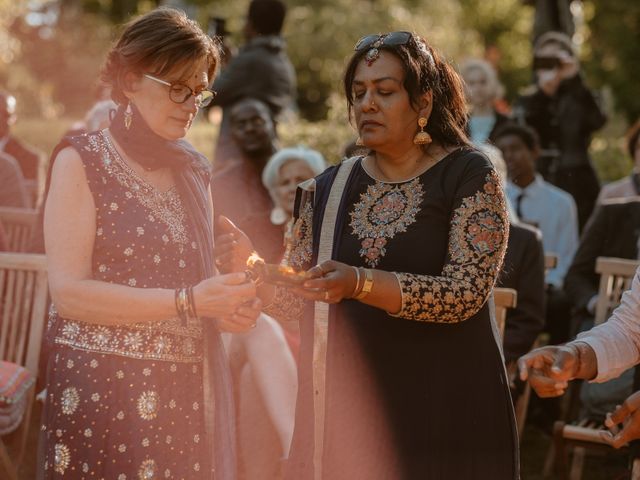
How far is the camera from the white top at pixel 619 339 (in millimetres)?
2656

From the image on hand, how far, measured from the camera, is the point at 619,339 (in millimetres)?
2707

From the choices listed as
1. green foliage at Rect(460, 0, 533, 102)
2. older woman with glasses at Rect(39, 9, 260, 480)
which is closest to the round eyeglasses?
older woman with glasses at Rect(39, 9, 260, 480)

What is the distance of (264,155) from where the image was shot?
658cm

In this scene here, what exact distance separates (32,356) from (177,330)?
1.81 metres

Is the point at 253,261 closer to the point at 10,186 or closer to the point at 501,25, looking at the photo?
the point at 10,186

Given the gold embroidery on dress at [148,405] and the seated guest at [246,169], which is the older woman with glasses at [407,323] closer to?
the gold embroidery on dress at [148,405]

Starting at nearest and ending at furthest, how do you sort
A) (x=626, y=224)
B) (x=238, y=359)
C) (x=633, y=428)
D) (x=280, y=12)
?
(x=633, y=428)
(x=238, y=359)
(x=626, y=224)
(x=280, y=12)

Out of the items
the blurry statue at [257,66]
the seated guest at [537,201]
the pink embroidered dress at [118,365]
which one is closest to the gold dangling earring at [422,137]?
the pink embroidered dress at [118,365]

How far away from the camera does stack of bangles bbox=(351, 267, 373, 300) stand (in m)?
2.50

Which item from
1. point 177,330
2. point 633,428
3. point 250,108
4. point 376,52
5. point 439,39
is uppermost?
point 439,39

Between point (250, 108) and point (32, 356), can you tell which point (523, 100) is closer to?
point (250, 108)

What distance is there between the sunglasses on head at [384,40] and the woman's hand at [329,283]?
28.2 inches


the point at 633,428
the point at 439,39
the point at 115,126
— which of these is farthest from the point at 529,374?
the point at 439,39

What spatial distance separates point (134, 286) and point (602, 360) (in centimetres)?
132
